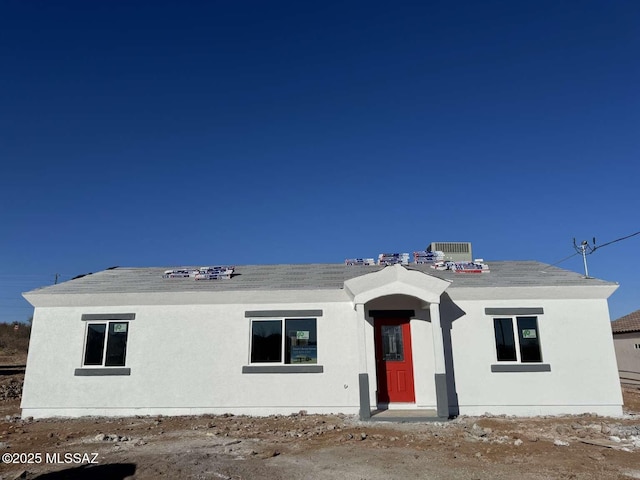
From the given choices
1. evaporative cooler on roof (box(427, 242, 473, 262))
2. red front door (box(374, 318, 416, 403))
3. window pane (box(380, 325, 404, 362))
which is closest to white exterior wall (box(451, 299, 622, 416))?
red front door (box(374, 318, 416, 403))

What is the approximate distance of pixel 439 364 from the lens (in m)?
11.1

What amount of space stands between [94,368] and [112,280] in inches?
127

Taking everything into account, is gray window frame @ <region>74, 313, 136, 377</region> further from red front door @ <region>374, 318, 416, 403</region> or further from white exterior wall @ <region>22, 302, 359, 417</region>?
red front door @ <region>374, 318, 416, 403</region>

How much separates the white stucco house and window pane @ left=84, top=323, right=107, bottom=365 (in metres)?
0.03

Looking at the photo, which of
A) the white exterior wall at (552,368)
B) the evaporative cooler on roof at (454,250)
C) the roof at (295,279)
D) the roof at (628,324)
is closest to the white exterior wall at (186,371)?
the roof at (295,279)

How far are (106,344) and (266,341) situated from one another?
4.71m

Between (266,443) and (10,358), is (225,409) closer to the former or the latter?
(266,443)

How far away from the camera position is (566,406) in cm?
1149

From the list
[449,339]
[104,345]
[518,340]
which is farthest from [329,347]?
[104,345]

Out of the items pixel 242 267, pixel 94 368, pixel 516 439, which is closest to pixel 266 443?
pixel 516 439

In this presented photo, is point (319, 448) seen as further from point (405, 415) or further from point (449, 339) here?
point (449, 339)

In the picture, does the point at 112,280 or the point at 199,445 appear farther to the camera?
the point at 112,280

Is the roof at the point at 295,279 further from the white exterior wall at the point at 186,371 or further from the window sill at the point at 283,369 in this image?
the window sill at the point at 283,369

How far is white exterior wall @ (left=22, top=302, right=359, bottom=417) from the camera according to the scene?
11.9 m
